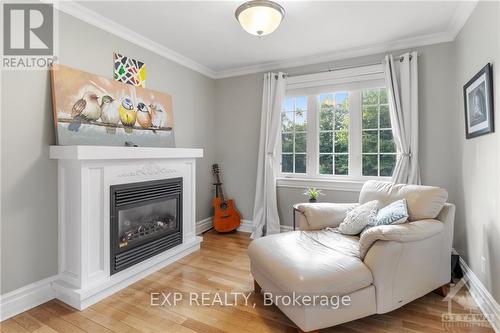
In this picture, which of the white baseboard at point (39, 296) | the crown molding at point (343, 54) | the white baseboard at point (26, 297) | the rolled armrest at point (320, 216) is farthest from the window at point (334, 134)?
the white baseboard at point (26, 297)

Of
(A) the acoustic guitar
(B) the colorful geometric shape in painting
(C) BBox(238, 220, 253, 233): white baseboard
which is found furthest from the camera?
(C) BBox(238, 220, 253, 233): white baseboard

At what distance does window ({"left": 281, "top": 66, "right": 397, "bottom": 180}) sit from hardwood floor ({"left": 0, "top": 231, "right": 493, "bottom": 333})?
5.38 feet

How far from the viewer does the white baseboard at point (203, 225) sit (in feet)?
12.5

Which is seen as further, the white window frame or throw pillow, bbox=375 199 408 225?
the white window frame

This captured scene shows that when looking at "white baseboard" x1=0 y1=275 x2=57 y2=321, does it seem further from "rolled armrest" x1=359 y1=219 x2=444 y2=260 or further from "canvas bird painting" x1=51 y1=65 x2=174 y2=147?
"rolled armrest" x1=359 y1=219 x2=444 y2=260

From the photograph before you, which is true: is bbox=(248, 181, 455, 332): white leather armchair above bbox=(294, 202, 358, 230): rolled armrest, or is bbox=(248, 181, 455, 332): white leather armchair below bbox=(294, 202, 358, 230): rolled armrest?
below

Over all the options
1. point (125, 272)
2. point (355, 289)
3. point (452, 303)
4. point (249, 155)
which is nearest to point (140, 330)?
point (125, 272)

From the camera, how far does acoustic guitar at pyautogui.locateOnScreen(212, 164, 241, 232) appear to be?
12.5ft

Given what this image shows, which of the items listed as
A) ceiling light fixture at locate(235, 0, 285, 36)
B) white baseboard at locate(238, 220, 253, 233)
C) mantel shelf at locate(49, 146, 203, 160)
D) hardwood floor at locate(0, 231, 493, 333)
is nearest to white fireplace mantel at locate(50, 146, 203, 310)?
mantel shelf at locate(49, 146, 203, 160)

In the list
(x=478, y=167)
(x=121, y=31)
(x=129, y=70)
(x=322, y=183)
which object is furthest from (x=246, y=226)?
(x=121, y=31)

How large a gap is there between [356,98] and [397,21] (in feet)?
3.15

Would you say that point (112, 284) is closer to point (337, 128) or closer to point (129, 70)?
point (129, 70)

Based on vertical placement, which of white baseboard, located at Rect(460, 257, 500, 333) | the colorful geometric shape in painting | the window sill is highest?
the colorful geometric shape in painting

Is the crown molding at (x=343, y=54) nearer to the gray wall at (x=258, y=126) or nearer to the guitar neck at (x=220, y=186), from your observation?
the gray wall at (x=258, y=126)
